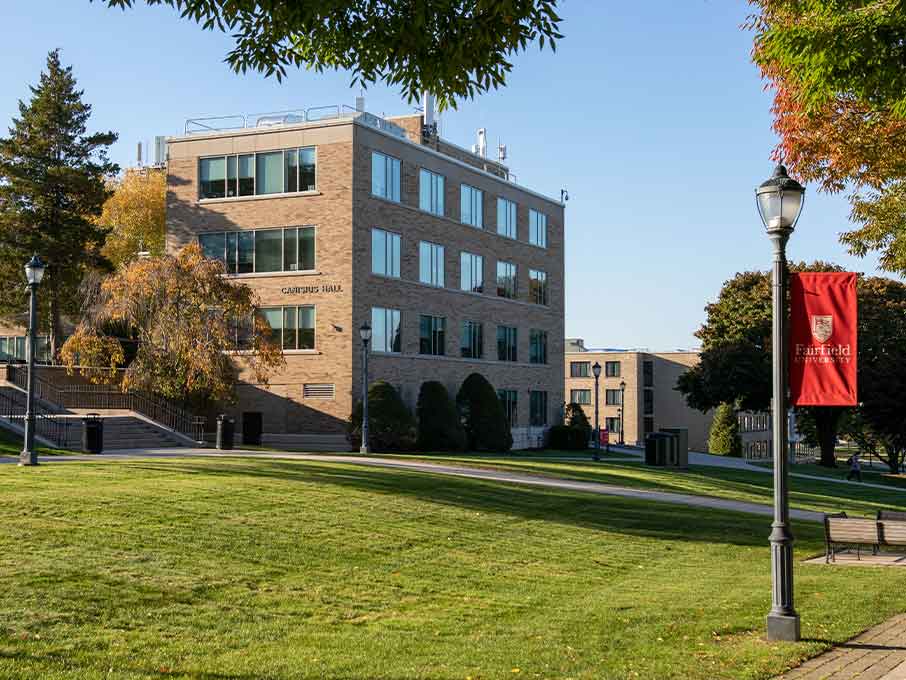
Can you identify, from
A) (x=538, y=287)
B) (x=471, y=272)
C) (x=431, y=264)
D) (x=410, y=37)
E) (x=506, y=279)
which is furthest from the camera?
(x=538, y=287)

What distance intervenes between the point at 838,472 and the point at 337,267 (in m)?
26.6

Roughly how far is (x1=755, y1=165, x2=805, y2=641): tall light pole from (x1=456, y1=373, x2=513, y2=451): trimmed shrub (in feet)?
122

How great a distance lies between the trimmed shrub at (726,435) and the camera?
86688 millimetres

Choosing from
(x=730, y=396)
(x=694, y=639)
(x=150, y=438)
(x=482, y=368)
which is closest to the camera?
(x=694, y=639)

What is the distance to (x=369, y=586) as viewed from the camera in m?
13.9

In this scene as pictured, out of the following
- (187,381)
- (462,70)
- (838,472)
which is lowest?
(838,472)

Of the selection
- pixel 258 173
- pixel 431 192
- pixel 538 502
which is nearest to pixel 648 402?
pixel 431 192

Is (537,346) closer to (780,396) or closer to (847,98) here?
(847,98)

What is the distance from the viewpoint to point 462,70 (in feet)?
33.3

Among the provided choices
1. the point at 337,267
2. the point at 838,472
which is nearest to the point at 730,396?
the point at 838,472

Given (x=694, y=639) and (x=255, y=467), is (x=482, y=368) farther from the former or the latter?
(x=694, y=639)

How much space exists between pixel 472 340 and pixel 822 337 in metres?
42.1

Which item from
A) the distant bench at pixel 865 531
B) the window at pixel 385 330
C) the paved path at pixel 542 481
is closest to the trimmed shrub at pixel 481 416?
the window at pixel 385 330

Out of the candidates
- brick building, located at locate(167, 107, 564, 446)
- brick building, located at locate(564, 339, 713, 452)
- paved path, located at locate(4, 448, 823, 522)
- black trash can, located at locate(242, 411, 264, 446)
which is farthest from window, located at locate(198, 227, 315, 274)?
brick building, located at locate(564, 339, 713, 452)
